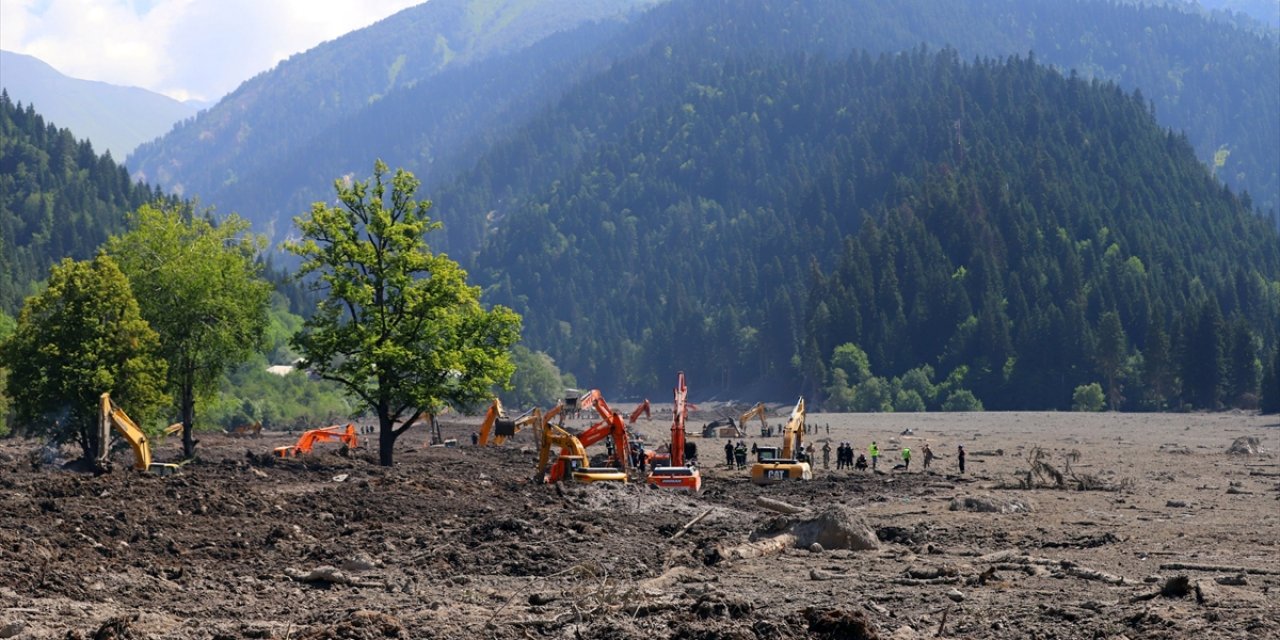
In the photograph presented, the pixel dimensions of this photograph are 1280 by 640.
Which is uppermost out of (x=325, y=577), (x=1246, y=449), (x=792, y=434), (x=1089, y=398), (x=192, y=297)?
(x=192, y=297)

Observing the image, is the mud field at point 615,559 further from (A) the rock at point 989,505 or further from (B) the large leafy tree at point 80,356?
(B) the large leafy tree at point 80,356

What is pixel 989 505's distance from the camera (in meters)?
41.0

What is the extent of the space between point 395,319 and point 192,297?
8.67 metres

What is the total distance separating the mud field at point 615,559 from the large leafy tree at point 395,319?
10.7 feet

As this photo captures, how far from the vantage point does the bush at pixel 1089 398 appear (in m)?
141

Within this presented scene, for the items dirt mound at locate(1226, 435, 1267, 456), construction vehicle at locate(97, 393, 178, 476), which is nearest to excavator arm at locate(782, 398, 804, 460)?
dirt mound at locate(1226, 435, 1267, 456)

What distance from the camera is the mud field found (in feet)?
69.1

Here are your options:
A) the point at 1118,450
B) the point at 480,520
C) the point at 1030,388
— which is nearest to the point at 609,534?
the point at 480,520

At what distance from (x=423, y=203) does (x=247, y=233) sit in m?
13.2

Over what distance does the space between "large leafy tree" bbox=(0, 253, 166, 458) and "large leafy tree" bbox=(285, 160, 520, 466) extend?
17.9 feet

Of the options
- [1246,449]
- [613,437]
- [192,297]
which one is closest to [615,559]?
[613,437]

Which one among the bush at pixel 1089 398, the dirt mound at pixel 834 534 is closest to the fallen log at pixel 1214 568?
the dirt mound at pixel 834 534

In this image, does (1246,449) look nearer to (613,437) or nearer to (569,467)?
(613,437)

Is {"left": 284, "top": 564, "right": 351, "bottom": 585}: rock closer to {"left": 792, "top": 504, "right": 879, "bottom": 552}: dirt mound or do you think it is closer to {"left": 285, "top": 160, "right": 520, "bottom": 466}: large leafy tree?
{"left": 792, "top": 504, "right": 879, "bottom": 552}: dirt mound
